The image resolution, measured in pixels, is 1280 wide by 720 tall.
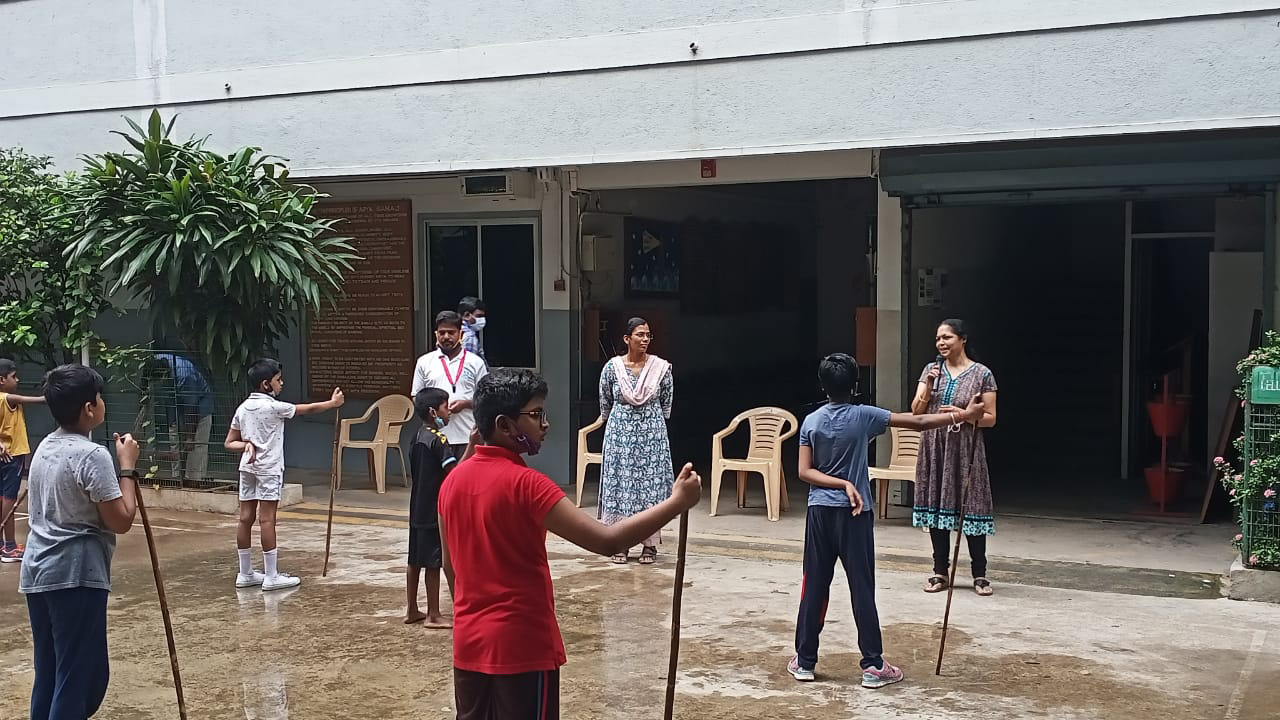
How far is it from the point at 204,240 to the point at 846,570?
685cm

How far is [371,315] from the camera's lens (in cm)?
1295

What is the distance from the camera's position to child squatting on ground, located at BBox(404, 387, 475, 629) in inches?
273

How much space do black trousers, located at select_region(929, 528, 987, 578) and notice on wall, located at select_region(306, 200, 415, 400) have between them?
20.9 feet

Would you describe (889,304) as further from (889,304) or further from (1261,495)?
(1261,495)

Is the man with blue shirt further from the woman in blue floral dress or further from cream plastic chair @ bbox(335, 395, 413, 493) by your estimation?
the woman in blue floral dress

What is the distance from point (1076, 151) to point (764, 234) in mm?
7435

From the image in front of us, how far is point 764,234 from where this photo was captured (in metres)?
16.4

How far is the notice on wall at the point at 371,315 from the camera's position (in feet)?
41.9

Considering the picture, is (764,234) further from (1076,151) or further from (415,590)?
(415,590)

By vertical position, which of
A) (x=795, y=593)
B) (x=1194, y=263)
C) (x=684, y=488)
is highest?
(x=1194, y=263)

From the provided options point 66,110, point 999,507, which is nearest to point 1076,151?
point 999,507

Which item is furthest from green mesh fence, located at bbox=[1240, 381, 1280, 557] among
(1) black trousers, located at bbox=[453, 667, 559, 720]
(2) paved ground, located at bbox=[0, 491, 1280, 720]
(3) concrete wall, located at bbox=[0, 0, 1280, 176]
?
(1) black trousers, located at bbox=[453, 667, 559, 720]

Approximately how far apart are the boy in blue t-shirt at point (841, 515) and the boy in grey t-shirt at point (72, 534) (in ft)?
10.0

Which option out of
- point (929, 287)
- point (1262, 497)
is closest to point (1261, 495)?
point (1262, 497)
